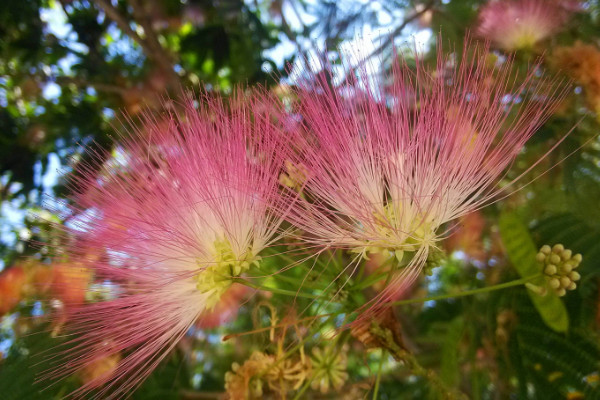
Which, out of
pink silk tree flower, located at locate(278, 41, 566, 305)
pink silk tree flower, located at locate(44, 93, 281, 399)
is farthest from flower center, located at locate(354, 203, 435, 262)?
pink silk tree flower, located at locate(44, 93, 281, 399)

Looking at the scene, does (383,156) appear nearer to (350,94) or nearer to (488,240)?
(350,94)

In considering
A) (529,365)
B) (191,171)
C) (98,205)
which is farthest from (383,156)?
(529,365)

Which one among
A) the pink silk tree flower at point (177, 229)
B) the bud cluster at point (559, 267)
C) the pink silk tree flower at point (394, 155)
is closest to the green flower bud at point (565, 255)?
the bud cluster at point (559, 267)

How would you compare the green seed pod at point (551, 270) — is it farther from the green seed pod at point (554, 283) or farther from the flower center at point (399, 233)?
the flower center at point (399, 233)

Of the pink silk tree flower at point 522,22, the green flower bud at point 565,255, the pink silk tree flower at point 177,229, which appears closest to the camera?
the green flower bud at point 565,255

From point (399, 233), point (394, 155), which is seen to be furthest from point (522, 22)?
point (399, 233)

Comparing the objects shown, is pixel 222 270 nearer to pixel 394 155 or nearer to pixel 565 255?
pixel 394 155
